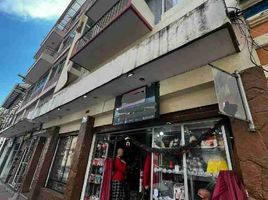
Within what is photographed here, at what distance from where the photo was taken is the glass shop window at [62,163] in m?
6.60

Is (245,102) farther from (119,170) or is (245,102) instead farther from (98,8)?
(98,8)

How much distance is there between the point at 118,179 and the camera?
4.96 metres

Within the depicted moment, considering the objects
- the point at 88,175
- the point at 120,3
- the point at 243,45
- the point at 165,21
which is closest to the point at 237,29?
the point at 243,45

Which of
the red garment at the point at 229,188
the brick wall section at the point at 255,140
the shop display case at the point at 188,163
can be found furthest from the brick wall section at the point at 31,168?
the brick wall section at the point at 255,140

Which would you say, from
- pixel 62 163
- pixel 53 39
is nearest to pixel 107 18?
pixel 62 163

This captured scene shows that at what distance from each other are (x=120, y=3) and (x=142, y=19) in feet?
6.13

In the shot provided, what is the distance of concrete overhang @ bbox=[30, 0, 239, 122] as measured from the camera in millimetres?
2742

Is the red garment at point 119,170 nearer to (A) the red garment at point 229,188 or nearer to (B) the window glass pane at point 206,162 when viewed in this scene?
(B) the window glass pane at point 206,162

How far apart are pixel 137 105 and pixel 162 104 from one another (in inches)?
27.0

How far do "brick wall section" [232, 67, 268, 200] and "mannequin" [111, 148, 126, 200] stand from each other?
368cm

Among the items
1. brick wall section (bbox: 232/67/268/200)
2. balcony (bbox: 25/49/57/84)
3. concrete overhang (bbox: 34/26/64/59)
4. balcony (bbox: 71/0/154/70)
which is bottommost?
brick wall section (bbox: 232/67/268/200)

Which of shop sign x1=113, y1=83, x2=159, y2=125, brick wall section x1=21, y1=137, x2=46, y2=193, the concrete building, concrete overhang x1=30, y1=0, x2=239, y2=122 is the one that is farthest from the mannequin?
brick wall section x1=21, y1=137, x2=46, y2=193

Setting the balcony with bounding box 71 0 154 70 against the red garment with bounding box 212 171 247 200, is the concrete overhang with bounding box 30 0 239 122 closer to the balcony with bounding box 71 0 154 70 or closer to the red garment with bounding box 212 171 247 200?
the balcony with bounding box 71 0 154 70

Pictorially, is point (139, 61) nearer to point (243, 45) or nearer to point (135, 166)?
point (243, 45)
